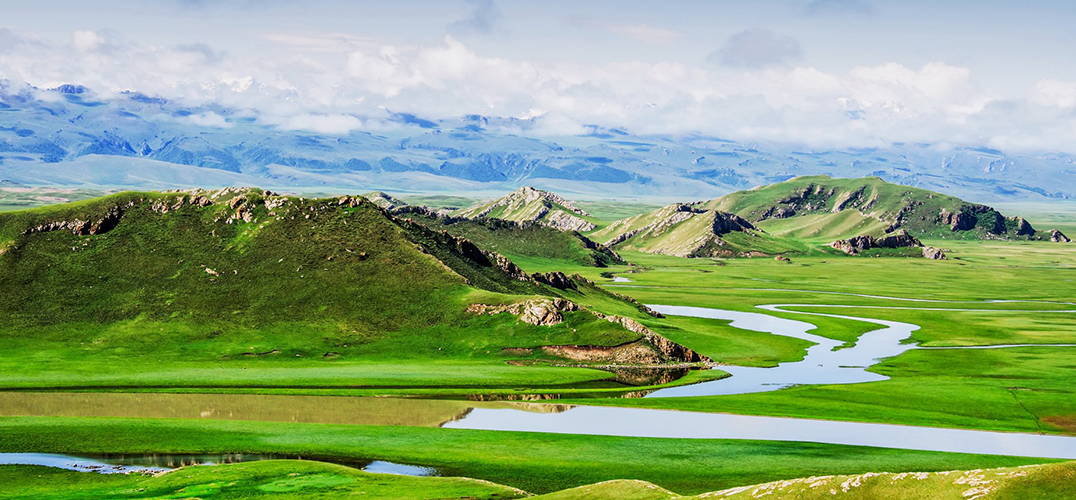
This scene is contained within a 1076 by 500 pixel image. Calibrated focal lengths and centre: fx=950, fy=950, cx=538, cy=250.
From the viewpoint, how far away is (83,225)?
161500mm

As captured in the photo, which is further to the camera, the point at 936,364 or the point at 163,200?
the point at 163,200

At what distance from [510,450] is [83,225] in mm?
114899

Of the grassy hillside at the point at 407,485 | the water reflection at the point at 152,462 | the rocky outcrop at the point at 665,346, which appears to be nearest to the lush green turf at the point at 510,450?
the water reflection at the point at 152,462

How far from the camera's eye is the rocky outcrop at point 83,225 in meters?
160

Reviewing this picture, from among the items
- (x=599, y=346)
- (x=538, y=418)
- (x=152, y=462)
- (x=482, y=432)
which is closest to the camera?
(x=152, y=462)

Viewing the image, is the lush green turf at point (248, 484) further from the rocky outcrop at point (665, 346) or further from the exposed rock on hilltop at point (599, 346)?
the rocky outcrop at point (665, 346)

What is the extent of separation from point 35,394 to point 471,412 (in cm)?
4753

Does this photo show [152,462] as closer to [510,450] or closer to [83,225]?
[510,450]

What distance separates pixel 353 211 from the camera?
172 metres

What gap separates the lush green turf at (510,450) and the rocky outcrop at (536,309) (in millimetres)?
55165

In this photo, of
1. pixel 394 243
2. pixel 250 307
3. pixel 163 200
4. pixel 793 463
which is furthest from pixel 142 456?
pixel 163 200

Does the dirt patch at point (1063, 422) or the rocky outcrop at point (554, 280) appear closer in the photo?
the dirt patch at point (1063, 422)

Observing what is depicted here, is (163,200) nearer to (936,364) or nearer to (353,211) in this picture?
(353,211)

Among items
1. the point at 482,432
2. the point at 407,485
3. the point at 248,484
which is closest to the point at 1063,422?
the point at 482,432
